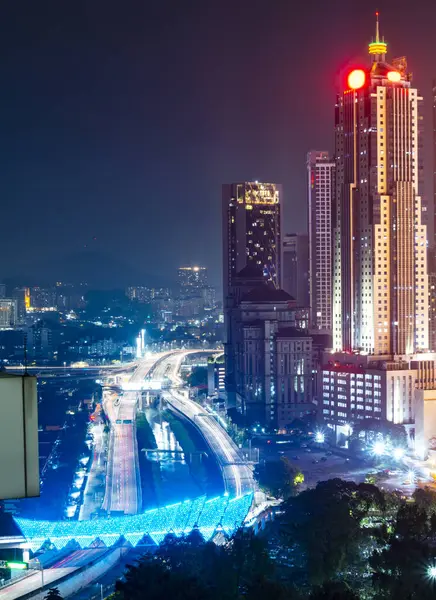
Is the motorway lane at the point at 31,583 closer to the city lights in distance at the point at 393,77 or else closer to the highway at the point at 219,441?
the highway at the point at 219,441

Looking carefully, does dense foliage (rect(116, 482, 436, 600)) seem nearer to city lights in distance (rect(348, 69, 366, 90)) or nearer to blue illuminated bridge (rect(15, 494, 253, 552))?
blue illuminated bridge (rect(15, 494, 253, 552))

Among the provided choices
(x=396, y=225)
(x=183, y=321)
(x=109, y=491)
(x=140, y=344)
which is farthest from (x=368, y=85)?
(x=183, y=321)

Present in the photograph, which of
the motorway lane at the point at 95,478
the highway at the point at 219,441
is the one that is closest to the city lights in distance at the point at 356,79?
the highway at the point at 219,441

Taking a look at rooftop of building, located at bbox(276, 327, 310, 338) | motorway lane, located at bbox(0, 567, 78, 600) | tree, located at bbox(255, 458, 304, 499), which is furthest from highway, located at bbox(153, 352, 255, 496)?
motorway lane, located at bbox(0, 567, 78, 600)

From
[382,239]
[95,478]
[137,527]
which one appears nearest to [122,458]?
[95,478]

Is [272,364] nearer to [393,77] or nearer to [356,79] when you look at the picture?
[356,79]

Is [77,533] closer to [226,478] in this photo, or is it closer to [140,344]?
[226,478]
